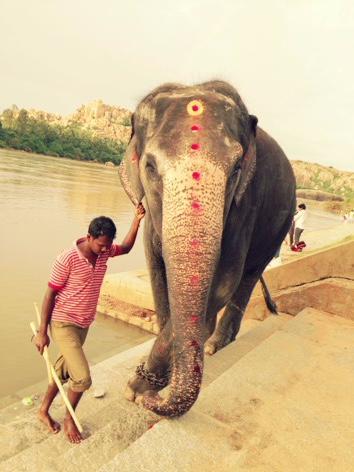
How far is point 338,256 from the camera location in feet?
17.8

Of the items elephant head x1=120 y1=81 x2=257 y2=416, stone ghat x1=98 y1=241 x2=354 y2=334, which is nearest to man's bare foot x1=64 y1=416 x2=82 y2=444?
elephant head x1=120 y1=81 x2=257 y2=416

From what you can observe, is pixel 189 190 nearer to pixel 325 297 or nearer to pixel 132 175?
pixel 132 175

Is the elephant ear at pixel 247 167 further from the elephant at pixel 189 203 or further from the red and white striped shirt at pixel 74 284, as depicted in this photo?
the red and white striped shirt at pixel 74 284

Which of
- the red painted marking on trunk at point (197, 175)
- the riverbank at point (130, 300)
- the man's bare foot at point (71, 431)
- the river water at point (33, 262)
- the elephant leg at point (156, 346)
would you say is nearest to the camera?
the red painted marking on trunk at point (197, 175)

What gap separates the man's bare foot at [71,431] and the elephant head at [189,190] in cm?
83

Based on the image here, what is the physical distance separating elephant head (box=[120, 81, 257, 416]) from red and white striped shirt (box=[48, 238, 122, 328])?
1.89ft

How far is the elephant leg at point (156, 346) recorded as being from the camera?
313 centimetres

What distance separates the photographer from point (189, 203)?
2363 millimetres

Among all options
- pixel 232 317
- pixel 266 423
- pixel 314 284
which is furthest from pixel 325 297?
pixel 266 423

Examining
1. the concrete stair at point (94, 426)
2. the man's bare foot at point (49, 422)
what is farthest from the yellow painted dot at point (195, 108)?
the man's bare foot at point (49, 422)

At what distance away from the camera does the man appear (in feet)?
9.57

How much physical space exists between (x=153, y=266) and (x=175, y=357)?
1412 mm

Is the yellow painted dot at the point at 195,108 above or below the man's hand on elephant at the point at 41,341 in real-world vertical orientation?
above

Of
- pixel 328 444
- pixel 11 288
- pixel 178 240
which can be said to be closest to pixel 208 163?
pixel 178 240
